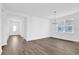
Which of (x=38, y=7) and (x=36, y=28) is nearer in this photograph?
(x=36, y=28)

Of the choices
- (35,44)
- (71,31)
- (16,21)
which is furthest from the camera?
(71,31)

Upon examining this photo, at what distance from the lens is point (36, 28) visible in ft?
10.1

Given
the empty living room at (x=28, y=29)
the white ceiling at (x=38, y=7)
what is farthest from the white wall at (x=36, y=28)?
the white ceiling at (x=38, y=7)

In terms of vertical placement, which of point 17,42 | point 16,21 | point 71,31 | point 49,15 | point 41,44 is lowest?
point 41,44

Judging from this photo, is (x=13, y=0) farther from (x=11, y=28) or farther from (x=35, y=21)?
(x=35, y=21)

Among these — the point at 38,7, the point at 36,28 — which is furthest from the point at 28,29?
the point at 38,7

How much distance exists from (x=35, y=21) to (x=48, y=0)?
4.91 feet

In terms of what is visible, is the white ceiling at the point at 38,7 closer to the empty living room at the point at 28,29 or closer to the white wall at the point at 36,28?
the empty living room at the point at 28,29

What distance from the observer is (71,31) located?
4.09 meters

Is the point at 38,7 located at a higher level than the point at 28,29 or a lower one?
higher

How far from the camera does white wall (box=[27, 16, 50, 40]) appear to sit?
2.94 meters

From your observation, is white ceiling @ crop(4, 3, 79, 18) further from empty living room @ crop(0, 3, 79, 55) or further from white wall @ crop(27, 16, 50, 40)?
white wall @ crop(27, 16, 50, 40)

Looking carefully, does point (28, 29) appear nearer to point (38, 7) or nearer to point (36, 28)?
point (36, 28)

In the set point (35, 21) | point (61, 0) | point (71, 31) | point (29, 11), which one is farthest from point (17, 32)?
point (71, 31)
